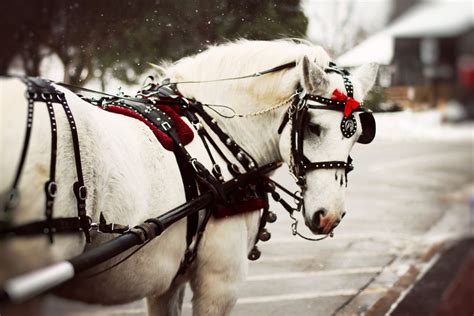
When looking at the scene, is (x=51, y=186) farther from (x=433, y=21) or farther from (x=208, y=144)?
(x=433, y=21)

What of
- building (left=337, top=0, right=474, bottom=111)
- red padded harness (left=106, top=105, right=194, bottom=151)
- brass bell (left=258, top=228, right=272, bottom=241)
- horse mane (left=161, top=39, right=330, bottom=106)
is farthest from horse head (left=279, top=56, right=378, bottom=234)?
building (left=337, top=0, right=474, bottom=111)

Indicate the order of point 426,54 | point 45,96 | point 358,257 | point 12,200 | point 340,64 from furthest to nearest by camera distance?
point 426,54
point 358,257
point 340,64
point 45,96
point 12,200

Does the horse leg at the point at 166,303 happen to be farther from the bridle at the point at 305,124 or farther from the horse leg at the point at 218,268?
the bridle at the point at 305,124

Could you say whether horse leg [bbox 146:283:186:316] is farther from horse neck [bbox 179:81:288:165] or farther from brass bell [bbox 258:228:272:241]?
horse neck [bbox 179:81:288:165]

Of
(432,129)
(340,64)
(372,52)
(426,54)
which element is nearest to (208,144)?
(340,64)

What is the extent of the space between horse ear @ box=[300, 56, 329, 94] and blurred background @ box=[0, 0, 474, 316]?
1.87 feet

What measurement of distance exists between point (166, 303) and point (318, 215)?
2.78ft

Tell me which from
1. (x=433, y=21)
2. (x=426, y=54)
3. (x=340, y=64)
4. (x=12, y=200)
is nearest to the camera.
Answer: (x=12, y=200)

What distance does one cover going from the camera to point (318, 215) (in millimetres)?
2330

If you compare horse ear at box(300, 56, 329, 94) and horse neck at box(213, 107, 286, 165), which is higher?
horse ear at box(300, 56, 329, 94)

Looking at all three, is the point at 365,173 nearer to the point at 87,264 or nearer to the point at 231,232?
the point at 231,232

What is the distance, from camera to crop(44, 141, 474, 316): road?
3.66 m

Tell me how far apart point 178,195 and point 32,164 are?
669mm

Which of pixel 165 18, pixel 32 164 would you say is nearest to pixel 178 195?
pixel 32 164
